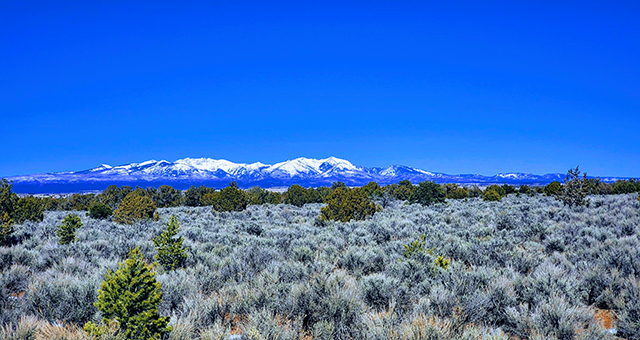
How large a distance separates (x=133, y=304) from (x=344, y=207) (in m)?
13.5

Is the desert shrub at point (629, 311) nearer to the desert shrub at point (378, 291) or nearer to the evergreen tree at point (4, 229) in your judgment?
the desert shrub at point (378, 291)

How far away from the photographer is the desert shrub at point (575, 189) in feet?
58.1

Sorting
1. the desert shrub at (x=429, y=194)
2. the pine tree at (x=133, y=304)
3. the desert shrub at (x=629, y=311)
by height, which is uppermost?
the desert shrub at (x=429, y=194)

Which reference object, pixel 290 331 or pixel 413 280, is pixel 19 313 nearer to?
pixel 290 331

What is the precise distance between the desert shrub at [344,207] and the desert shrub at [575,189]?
11869 mm

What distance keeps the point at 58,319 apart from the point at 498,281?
7001 mm

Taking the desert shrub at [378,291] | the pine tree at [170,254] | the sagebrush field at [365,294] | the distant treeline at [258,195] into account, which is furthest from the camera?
the distant treeline at [258,195]

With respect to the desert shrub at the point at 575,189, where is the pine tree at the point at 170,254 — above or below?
below

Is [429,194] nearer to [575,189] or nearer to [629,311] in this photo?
[575,189]

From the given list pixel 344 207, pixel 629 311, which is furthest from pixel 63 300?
pixel 344 207

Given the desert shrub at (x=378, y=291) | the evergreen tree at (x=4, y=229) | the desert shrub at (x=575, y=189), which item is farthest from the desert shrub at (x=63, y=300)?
the desert shrub at (x=575, y=189)

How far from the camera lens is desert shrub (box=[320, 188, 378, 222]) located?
16719 mm

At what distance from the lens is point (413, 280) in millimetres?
6000

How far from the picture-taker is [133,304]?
152 inches
